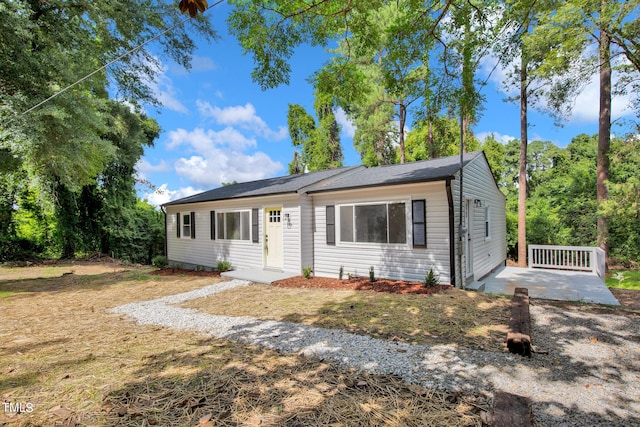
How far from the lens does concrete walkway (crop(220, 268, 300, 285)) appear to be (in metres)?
8.22

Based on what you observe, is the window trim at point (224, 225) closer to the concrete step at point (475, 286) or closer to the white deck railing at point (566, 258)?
the concrete step at point (475, 286)

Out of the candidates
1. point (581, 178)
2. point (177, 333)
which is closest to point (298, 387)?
point (177, 333)

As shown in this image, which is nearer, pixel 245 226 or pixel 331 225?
pixel 331 225

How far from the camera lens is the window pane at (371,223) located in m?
7.74

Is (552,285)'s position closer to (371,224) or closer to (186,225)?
(371,224)

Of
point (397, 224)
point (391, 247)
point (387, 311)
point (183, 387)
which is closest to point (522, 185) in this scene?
point (397, 224)

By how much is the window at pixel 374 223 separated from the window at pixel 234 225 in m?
3.59

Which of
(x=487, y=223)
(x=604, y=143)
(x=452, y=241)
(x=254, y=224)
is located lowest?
(x=452, y=241)

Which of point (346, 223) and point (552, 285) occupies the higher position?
point (346, 223)

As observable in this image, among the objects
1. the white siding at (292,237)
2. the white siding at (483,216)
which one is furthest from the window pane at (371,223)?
the white siding at (483,216)

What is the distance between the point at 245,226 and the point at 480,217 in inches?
294

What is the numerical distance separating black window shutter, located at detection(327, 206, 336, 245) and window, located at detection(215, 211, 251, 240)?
3.00 meters

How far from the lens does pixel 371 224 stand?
313 inches

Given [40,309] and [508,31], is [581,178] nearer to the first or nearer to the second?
[508,31]
